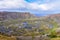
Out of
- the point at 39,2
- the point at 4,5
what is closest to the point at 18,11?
the point at 4,5

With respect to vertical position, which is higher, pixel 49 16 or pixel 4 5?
pixel 4 5

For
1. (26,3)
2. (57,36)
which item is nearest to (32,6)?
(26,3)

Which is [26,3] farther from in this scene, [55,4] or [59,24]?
[59,24]

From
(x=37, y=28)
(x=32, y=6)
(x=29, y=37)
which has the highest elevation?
(x=32, y=6)

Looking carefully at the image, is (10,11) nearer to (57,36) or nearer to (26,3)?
(26,3)

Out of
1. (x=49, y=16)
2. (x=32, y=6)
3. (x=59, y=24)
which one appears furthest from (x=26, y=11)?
(x=59, y=24)

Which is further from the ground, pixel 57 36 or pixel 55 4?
pixel 55 4

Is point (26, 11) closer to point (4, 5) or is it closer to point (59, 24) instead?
point (4, 5)

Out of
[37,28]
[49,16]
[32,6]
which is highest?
[32,6]
